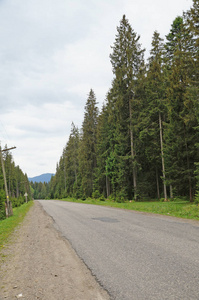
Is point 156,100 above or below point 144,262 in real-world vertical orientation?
above

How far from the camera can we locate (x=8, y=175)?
6950 centimetres

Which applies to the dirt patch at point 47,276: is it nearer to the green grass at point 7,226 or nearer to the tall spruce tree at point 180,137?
the green grass at point 7,226

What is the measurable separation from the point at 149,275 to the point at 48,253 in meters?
3.21

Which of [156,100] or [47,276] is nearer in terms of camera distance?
[47,276]

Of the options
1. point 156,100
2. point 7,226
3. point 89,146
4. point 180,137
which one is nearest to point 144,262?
point 7,226

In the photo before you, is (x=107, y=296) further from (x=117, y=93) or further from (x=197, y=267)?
(x=117, y=93)

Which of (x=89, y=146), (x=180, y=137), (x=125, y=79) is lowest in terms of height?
(x=180, y=137)

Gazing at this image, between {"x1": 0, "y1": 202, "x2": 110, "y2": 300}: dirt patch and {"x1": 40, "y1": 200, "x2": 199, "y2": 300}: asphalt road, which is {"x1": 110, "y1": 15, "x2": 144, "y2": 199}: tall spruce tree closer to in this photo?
{"x1": 40, "y1": 200, "x2": 199, "y2": 300}: asphalt road

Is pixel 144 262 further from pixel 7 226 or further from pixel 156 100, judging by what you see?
pixel 156 100

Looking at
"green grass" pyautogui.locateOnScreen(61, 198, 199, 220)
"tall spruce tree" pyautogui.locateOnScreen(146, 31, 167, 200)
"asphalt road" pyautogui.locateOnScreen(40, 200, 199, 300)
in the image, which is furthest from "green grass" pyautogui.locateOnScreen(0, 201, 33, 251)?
"tall spruce tree" pyautogui.locateOnScreen(146, 31, 167, 200)

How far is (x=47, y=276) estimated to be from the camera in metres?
4.34

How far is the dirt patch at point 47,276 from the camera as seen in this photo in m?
3.54

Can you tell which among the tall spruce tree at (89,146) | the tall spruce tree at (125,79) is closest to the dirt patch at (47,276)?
the tall spruce tree at (125,79)

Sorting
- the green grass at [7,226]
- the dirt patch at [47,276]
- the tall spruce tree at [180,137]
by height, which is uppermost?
the tall spruce tree at [180,137]
